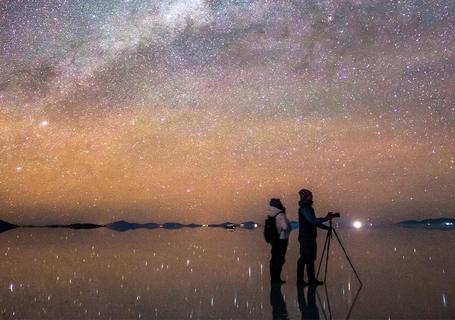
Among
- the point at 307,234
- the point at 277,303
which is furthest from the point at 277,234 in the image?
the point at 277,303

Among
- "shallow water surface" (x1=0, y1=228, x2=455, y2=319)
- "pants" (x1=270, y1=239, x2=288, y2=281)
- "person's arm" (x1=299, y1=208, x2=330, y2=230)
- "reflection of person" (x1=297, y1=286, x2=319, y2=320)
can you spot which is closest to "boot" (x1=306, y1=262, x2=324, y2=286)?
"shallow water surface" (x1=0, y1=228, x2=455, y2=319)

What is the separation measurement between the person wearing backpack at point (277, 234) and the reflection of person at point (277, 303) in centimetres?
56

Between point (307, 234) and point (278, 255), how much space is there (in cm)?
95

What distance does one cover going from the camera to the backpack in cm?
1128

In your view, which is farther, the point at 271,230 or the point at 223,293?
the point at 271,230

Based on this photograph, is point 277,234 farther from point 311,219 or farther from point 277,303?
point 277,303

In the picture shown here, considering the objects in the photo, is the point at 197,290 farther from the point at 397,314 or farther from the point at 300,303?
the point at 397,314

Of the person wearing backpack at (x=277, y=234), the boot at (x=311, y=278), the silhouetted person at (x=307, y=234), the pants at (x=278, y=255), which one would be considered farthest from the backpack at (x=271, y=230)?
the boot at (x=311, y=278)

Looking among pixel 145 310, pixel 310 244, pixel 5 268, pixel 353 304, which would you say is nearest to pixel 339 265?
pixel 310 244

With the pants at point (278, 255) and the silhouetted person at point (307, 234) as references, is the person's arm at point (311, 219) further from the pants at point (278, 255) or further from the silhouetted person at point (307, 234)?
the pants at point (278, 255)

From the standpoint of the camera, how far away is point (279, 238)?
11227mm

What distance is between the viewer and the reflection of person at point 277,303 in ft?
24.4

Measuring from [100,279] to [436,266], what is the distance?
9803 mm

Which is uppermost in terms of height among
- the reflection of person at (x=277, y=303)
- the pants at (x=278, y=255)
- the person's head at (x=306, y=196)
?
the person's head at (x=306, y=196)
